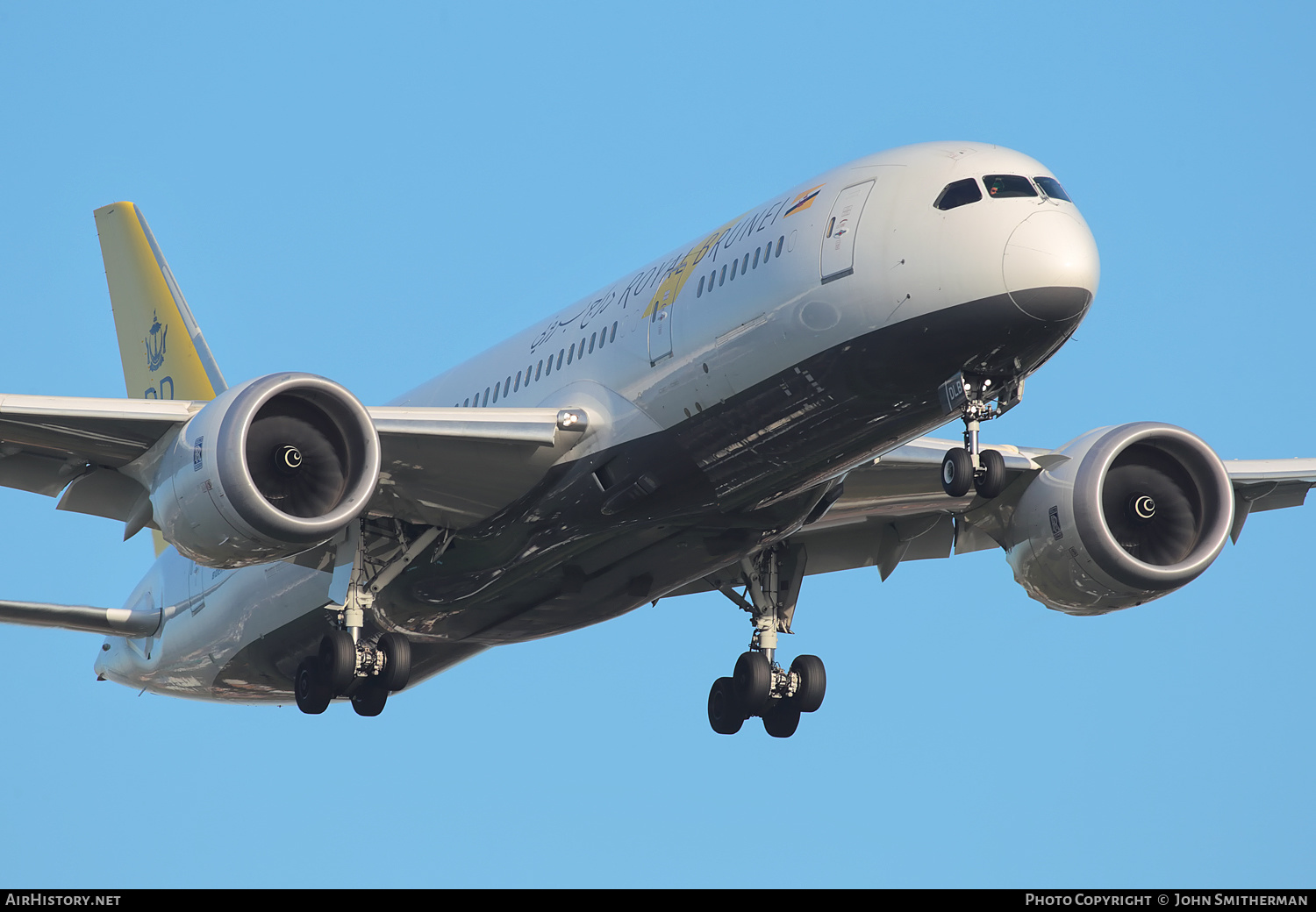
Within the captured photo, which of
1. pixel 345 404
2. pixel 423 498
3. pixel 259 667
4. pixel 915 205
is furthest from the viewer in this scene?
pixel 259 667

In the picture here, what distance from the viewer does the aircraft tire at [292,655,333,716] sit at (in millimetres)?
Result: 27562

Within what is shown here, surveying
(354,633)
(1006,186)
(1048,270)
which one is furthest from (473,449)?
(1048,270)

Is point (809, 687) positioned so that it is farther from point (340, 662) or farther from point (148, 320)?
point (148, 320)

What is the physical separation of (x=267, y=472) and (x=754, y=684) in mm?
9691

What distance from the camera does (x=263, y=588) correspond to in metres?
30.6

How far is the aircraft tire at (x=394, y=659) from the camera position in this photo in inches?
1109

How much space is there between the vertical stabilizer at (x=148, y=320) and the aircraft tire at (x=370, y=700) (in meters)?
9.66

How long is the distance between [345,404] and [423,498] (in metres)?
2.67

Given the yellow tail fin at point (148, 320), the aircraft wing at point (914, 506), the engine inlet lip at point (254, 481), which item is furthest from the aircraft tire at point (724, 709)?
the yellow tail fin at point (148, 320)

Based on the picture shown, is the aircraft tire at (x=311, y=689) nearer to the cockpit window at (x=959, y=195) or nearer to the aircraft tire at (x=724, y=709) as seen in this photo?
the aircraft tire at (x=724, y=709)

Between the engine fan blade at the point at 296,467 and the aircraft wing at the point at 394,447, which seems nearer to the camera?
the engine fan blade at the point at 296,467

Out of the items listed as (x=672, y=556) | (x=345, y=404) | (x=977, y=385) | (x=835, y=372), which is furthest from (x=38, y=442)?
(x=977, y=385)

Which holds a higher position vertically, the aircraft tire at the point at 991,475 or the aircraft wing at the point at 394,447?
the aircraft wing at the point at 394,447

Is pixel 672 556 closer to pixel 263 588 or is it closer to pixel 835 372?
pixel 835 372
